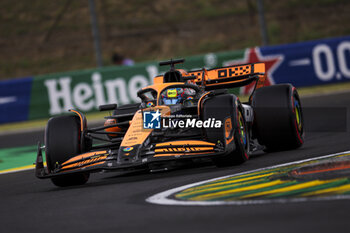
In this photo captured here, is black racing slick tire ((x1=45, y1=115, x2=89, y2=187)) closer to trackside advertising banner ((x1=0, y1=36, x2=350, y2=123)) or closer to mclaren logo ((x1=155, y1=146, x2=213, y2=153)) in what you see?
mclaren logo ((x1=155, y1=146, x2=213, y2=153))

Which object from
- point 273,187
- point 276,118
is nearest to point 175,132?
point 276,118

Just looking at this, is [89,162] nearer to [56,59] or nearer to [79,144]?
[79,144]

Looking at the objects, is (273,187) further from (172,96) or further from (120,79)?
(120,79)

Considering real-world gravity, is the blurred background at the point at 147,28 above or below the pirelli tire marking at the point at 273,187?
above

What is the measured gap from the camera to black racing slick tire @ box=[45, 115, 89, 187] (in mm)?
9055

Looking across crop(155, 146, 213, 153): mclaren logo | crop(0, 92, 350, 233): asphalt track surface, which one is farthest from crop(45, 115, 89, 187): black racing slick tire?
crop(155, 146, 213, 153): mclaren logo

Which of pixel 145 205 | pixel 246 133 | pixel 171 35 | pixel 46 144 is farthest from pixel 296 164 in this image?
pixel 171 35

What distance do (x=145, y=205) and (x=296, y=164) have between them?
2397 mm

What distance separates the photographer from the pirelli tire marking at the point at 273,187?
20.3ft

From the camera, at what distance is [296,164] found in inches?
330

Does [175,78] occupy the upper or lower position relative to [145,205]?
upper


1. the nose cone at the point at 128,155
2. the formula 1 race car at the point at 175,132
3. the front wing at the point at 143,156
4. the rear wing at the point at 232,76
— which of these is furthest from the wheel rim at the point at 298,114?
the nose cone at the point at 128,155

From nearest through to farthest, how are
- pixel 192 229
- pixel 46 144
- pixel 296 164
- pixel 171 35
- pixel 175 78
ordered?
1. pixel 192 229
2. pixel 296 164
3. pixel 46 144
4. pixel 175 78
5. pixel 171 35

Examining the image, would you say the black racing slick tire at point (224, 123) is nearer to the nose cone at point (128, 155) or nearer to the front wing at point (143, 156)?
the front wing at point (143, 156)
